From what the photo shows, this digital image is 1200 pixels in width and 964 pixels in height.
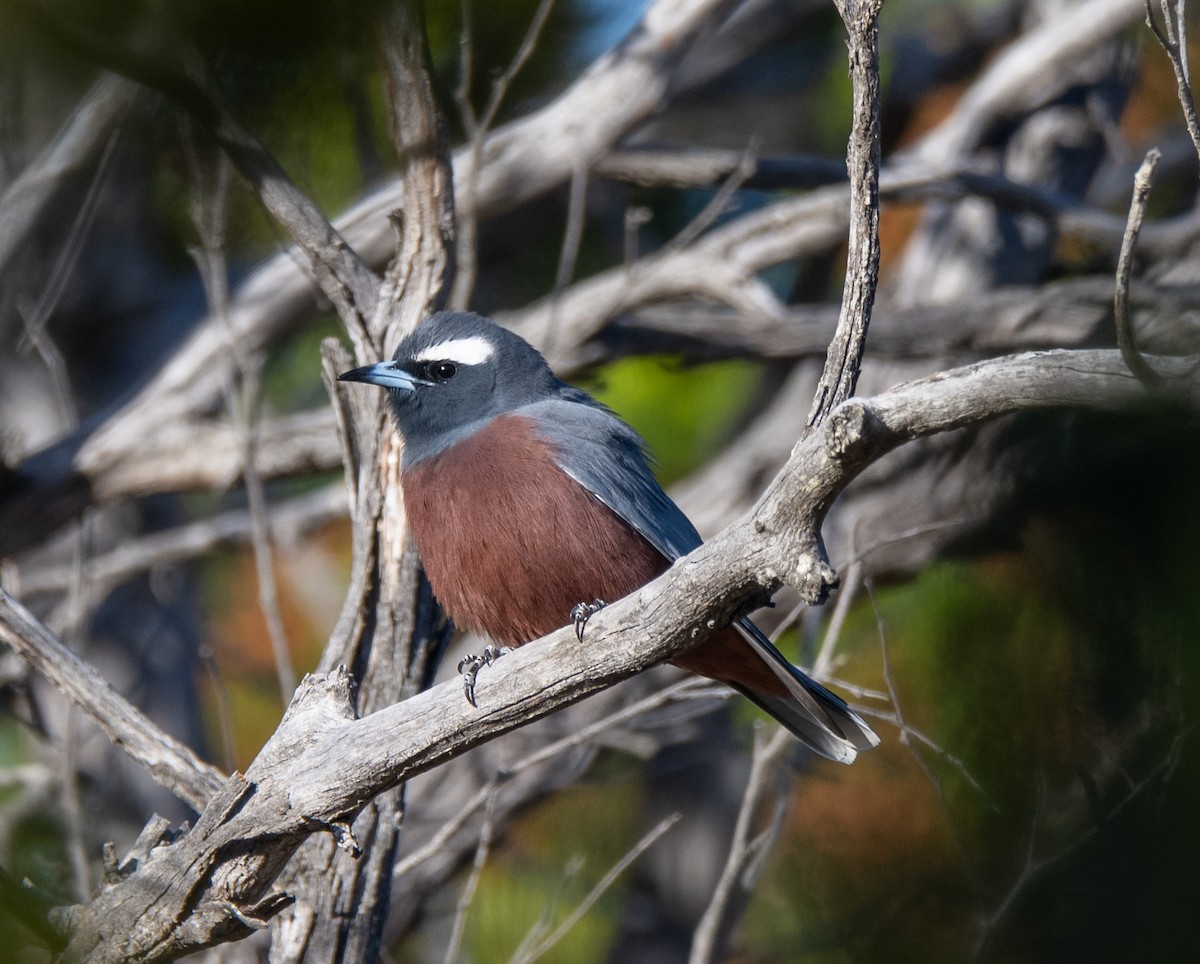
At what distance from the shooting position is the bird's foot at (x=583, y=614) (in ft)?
10.9

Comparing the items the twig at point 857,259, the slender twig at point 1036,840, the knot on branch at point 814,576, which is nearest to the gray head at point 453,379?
the twig at point 857,259

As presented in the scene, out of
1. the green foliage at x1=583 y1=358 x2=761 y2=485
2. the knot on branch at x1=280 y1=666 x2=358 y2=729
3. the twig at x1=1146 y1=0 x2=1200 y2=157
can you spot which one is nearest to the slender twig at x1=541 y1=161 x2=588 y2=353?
the green foliage at x1=583 y1=358 x2=761 y2=485

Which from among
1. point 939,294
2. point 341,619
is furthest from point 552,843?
point 939,294

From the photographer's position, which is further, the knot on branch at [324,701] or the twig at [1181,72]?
the knot on branch at [324,701]

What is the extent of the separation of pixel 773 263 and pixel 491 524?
391 cm

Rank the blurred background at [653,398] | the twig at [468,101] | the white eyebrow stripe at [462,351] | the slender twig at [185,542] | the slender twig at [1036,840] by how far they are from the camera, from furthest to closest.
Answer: the slender twig at [185,542] → the twig at [468,101] → the white eyebrow stripe at [462,351] → the blurred background at [653,398] → the slender twig at [1036,840]

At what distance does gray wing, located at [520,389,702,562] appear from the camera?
445 cm

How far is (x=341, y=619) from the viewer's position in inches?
175

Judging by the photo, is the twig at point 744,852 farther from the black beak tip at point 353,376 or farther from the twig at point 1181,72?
the twig at point 1181,72

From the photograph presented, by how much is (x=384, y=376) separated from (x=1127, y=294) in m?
2.89

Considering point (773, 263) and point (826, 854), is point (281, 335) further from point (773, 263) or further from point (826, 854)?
point (826, 854)

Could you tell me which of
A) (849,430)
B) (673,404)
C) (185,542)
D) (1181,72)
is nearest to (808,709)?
(849,430)

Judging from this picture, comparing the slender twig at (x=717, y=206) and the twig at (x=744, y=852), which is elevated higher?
the slender twig at (x=717, y=206)

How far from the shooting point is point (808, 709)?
14.5ft
